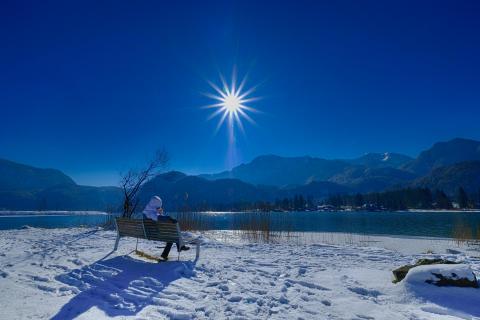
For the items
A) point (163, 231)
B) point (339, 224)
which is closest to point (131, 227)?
point (163, 231)

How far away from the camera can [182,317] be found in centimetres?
383

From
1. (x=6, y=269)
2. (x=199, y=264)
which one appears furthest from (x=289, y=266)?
(x=6, y=269)

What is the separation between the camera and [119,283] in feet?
17.5

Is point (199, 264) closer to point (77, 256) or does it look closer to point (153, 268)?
point (153, 268)

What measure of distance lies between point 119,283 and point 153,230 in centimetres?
212

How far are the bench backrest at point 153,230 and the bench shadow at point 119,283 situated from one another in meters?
0.59

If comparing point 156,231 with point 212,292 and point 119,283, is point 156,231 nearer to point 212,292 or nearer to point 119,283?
point 119,283

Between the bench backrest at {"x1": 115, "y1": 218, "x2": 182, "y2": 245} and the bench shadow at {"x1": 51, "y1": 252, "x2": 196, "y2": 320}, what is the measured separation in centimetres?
59

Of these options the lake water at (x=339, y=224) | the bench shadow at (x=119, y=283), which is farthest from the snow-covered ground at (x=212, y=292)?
the lake water at (x=339, y=224)

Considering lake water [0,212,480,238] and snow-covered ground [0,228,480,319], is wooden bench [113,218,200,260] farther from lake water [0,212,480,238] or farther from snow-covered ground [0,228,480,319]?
lake water [0,212,480,238]

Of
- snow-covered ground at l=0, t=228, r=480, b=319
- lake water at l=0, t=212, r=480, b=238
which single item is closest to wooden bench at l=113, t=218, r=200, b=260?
snow-covered ground at l=0, t=228, r=480, b=319

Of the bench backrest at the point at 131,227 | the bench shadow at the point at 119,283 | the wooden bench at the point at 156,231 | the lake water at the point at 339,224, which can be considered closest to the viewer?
the bench shadow at the point at 119,283

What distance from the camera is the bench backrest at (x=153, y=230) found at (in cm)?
699

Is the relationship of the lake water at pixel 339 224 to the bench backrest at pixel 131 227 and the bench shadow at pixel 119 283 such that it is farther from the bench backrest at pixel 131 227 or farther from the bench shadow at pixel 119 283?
the bench shadow at pixel 119 283
